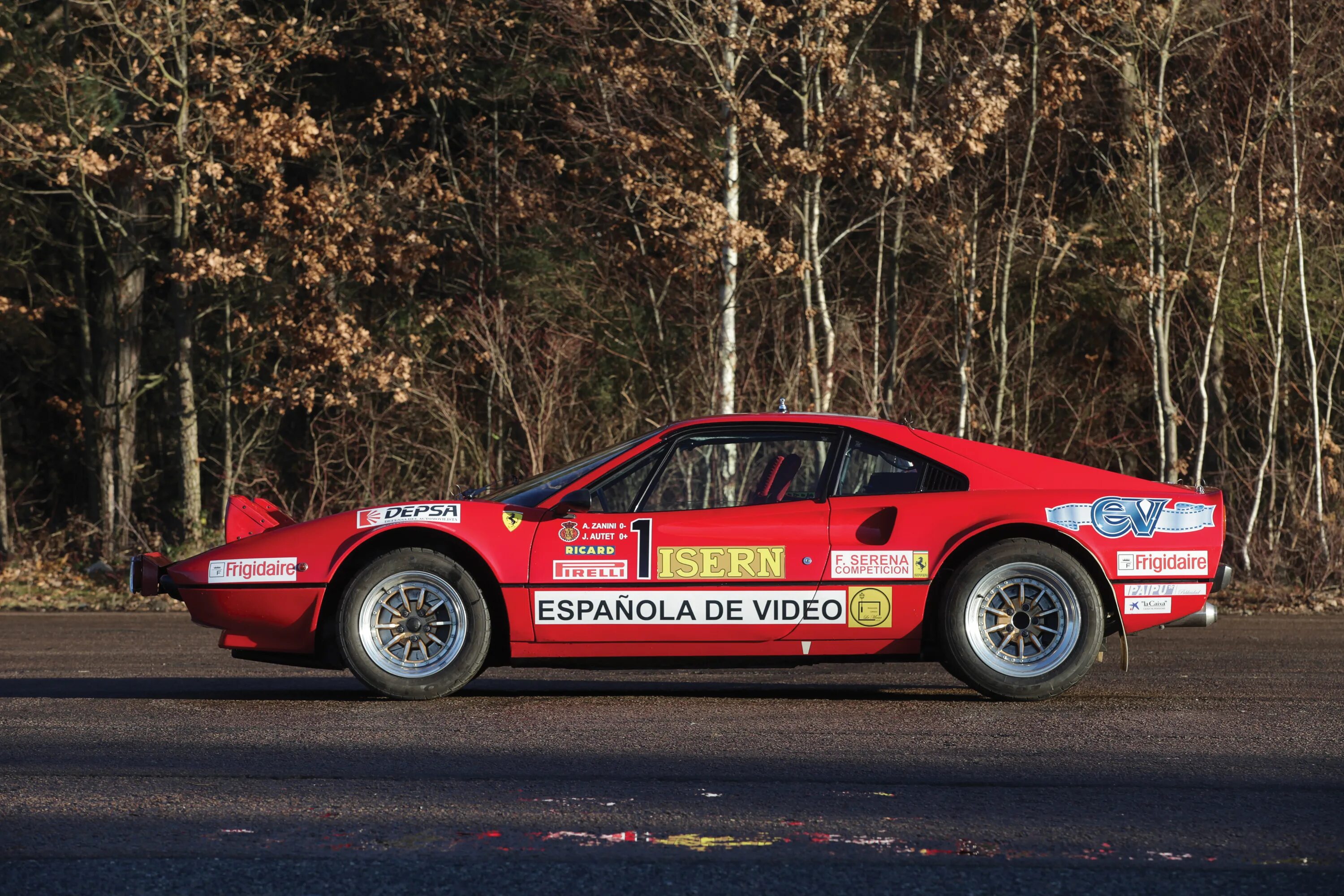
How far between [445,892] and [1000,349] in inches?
610

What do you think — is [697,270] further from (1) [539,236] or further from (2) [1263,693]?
(2) [1263,693]

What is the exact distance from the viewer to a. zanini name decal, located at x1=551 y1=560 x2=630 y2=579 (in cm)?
720

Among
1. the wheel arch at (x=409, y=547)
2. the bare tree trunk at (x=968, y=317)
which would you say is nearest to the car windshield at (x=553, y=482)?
the wheel arch at (x=409, y=547)

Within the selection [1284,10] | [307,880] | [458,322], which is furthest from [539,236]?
[307,880]

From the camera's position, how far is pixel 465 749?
605cm

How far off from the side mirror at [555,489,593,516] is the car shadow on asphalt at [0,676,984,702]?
1009 millimetres

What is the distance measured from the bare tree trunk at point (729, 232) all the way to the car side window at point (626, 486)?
8.52m

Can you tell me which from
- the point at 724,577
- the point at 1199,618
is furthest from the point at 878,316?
the point at 724,577

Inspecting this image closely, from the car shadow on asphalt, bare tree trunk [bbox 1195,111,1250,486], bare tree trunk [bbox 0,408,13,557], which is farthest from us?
bare tree trunk [bbox 0,408,13,557]

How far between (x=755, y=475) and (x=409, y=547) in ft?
5.96

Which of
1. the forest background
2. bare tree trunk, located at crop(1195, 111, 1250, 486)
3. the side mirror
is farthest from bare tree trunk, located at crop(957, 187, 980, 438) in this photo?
the side mirror

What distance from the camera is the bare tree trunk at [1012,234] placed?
54.8 ft

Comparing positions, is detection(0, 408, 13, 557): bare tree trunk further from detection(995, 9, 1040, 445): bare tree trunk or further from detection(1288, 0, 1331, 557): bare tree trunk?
detection(1288, 0, 1331, 557): bare tree trunk

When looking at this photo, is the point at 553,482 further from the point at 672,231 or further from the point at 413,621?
the point at 672,231
